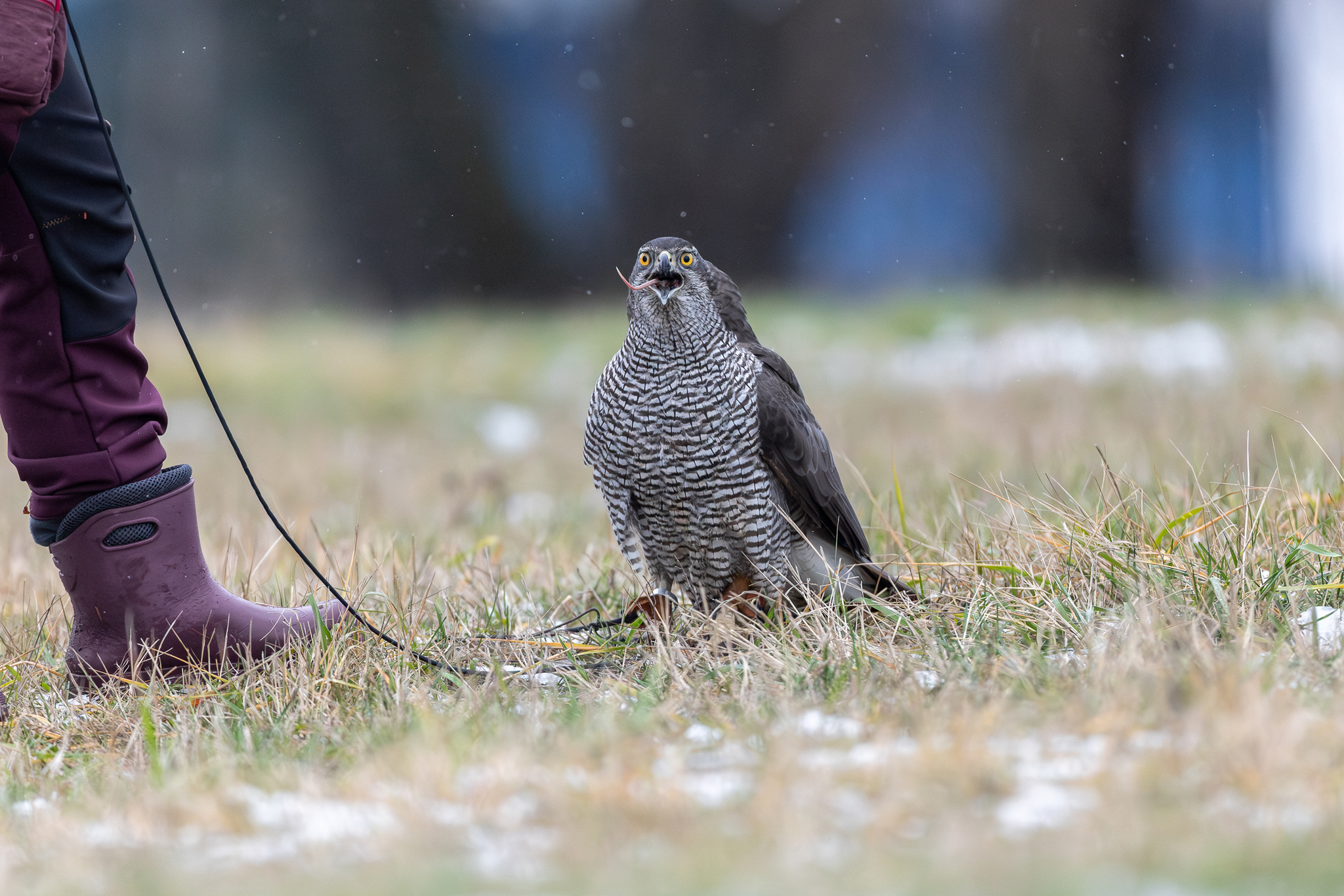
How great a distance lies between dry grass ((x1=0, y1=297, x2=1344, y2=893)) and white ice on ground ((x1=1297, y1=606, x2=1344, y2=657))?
2cm

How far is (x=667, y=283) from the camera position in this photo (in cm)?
286

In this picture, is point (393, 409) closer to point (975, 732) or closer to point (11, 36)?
point (11, 36)

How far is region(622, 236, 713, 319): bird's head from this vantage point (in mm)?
2828

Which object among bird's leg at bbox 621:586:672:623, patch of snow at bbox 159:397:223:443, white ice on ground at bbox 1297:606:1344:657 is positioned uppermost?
white ice on ground at bbox 1297:606:1344:657

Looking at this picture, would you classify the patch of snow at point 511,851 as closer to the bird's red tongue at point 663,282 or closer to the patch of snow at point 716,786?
the patch of snow at point 716,786

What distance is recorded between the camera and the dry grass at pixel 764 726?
4.67 ft

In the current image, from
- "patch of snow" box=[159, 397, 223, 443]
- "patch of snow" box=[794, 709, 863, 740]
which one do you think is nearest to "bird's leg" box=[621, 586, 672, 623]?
"patch of snow" box=[794, 709, 863, 740]

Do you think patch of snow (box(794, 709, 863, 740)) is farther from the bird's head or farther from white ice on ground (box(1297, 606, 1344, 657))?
the bird's head

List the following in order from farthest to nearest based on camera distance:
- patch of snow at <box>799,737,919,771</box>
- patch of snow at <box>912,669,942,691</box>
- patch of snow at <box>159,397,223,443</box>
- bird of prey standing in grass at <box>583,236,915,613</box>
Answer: patch of snow at <box>159,397,223,443</box>
bird of prey standing in grass at <box>583,236,915,613</box>
patch of snow at <box>912,669,942,691</box>
patch of snow at <box>799,737,919,771</box>

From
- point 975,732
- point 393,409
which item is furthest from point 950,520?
point 393,409

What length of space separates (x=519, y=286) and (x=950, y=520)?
9.95 meters

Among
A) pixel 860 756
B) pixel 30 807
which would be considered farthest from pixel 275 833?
pixel 860 756

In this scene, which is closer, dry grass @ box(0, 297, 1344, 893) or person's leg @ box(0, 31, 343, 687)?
dry grass @ box(0, 297, 1344, 893)

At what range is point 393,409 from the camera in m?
8.65
